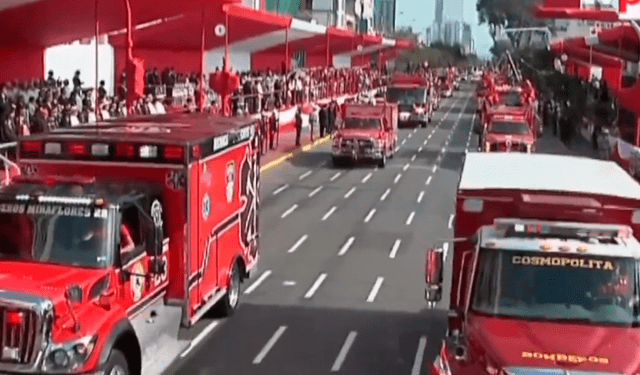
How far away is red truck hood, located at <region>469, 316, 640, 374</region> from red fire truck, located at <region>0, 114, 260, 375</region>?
412 cm

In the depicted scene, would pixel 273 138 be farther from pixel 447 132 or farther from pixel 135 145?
pixel 135 145

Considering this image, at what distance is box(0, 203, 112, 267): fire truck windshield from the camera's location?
1191 cm

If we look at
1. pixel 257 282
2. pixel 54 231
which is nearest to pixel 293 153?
pixel 257 282

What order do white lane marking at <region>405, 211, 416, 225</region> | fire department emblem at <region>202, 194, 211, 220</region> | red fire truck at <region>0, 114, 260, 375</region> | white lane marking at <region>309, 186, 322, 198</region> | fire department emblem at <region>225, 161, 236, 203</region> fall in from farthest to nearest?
white lane marking at <region>309, 186, 322, 198</region>
white lane marking at <region>405, 211, 416, 225</region>
fire department emblem at <region>225, 161, 236, 203</region>
fire department emblem at <region>202, 194, 211, 220</region>
red fire truck at <region>0, 114, 260, 375</region>

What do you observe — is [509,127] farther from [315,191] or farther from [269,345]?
[269,345]

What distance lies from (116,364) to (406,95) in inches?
2178

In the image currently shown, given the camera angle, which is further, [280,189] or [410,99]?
[410,99]

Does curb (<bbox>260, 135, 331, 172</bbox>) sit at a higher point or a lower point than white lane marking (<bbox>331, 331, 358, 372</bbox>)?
higher

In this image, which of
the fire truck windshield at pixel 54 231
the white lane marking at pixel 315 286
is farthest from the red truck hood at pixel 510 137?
the fire truck windshield at pixel 54 231

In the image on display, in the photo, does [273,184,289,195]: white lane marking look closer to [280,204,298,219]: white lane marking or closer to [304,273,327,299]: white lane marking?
[280,204,298,219]: white lane marking

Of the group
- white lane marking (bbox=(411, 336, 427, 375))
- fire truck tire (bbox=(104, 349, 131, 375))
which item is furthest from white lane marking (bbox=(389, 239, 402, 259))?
fire truck tire (bbox=(104, 349, 131, 375))

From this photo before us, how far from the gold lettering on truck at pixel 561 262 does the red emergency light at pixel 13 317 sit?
5156mm

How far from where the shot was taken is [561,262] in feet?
36.1

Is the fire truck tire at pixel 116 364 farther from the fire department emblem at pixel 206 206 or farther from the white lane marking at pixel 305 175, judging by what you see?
the white lane marking at pixel 305 175
